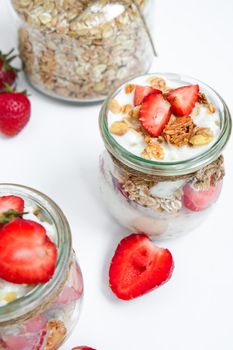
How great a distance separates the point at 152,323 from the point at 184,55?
0.67 metres

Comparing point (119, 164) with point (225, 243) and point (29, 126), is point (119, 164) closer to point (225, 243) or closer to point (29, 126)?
point (225, 243)

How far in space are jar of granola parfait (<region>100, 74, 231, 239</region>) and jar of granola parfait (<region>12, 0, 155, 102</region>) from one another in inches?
6.9

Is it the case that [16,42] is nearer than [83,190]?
No

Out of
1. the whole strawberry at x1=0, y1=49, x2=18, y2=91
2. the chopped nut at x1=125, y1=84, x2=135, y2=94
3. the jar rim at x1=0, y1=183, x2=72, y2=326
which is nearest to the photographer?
the jar rim at x1=0, y1=183, x2=72, y2=326

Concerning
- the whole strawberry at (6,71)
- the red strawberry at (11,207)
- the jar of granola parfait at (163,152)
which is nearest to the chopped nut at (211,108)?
the jar of granola parfait at (163,152)

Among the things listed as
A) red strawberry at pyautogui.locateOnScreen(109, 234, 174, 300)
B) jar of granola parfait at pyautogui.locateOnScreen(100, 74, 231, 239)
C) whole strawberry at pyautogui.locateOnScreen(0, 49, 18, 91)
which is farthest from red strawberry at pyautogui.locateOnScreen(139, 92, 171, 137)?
whole strawberry at pyautogui.locateOnScreen(0, 49, 18, 91)

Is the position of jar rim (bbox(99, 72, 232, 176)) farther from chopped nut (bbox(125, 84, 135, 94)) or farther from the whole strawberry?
the whole strawberry

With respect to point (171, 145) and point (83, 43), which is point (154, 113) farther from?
point (83, 43)

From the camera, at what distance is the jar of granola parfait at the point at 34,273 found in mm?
749

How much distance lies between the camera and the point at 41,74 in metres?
1.22

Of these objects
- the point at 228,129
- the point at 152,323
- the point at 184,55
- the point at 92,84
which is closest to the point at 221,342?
the point at 152,323

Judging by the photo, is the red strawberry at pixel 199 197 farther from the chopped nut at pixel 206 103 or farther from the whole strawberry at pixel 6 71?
the whole strawberry at pixel 6 71

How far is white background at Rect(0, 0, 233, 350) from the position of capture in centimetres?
94

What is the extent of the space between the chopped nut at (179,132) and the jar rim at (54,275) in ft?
0.68
